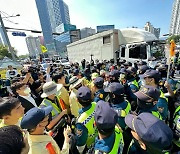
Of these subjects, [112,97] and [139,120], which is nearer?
[139,120]

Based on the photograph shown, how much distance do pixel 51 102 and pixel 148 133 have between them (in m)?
1.99

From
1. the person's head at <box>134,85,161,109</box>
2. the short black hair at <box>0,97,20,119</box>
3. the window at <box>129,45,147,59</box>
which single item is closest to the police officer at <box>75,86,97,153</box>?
the person's head at <box>134,85,161,109</box>

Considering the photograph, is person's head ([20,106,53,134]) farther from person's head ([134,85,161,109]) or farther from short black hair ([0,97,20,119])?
person's head ([134,85,161,109])

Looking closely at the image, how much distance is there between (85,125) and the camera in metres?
1.99

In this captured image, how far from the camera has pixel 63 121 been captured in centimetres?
249

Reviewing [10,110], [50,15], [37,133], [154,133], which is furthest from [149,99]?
[50,15]

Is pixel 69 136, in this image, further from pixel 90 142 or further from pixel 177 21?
pixel 177 21

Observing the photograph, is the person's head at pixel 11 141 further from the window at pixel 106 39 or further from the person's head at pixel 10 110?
the window at pixel 106 39

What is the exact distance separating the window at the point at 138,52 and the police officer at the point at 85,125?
8668 mm

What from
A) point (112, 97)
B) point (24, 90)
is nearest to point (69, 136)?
point (112, 97)

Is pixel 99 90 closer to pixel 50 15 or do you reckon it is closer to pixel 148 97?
pixel 148 97

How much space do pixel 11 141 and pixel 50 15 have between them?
475ft

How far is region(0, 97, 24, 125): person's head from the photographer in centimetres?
207

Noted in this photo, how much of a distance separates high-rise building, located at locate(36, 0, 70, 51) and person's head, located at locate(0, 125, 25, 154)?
112357 millimetres
